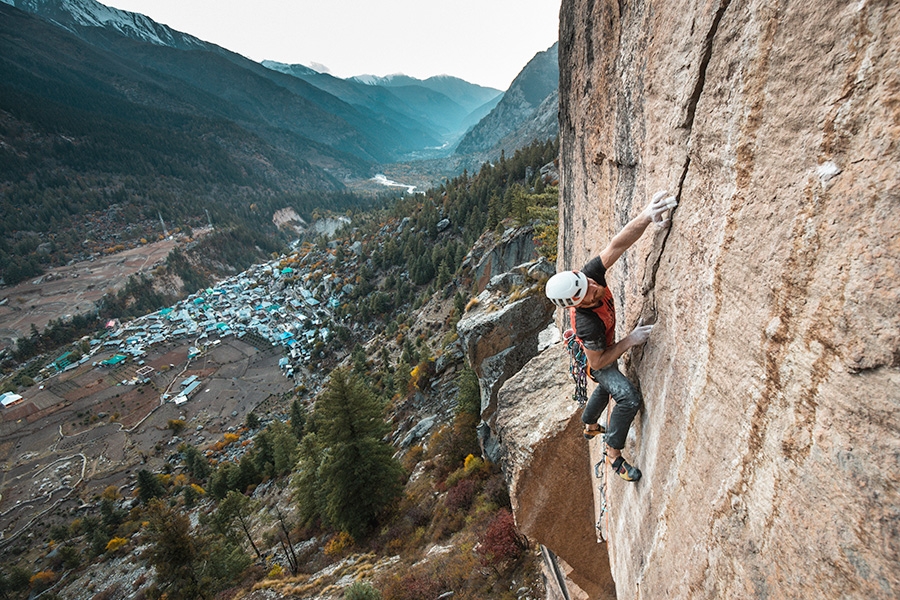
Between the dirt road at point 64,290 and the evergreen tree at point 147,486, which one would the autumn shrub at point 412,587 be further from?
the dirt road at point 64,290

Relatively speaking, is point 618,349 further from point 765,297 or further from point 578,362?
point 765,297

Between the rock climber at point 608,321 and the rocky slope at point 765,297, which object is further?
the rock climber at point 608,321

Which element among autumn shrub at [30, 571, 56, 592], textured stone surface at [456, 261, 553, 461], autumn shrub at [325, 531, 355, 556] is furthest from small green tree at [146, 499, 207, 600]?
autumn shrub at [30, 571, 56, 592]

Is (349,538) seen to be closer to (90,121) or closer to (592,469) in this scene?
(592,469)

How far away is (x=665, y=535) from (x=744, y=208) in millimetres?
3198

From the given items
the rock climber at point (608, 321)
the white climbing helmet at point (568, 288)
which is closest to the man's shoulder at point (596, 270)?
the rock climber at point (608, 321)

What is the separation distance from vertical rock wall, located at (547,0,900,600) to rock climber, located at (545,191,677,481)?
0.19 meters

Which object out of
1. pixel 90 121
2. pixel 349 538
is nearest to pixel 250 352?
pixel 349 538

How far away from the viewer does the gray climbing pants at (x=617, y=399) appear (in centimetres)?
440

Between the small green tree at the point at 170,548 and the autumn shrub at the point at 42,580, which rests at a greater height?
the small green tree at the point at 170,548

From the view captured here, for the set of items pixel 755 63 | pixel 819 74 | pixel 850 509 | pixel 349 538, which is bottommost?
pixel 349 538

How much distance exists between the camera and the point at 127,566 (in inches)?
1469

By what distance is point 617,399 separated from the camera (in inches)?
176

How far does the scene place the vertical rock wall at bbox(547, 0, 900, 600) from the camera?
1.85m
